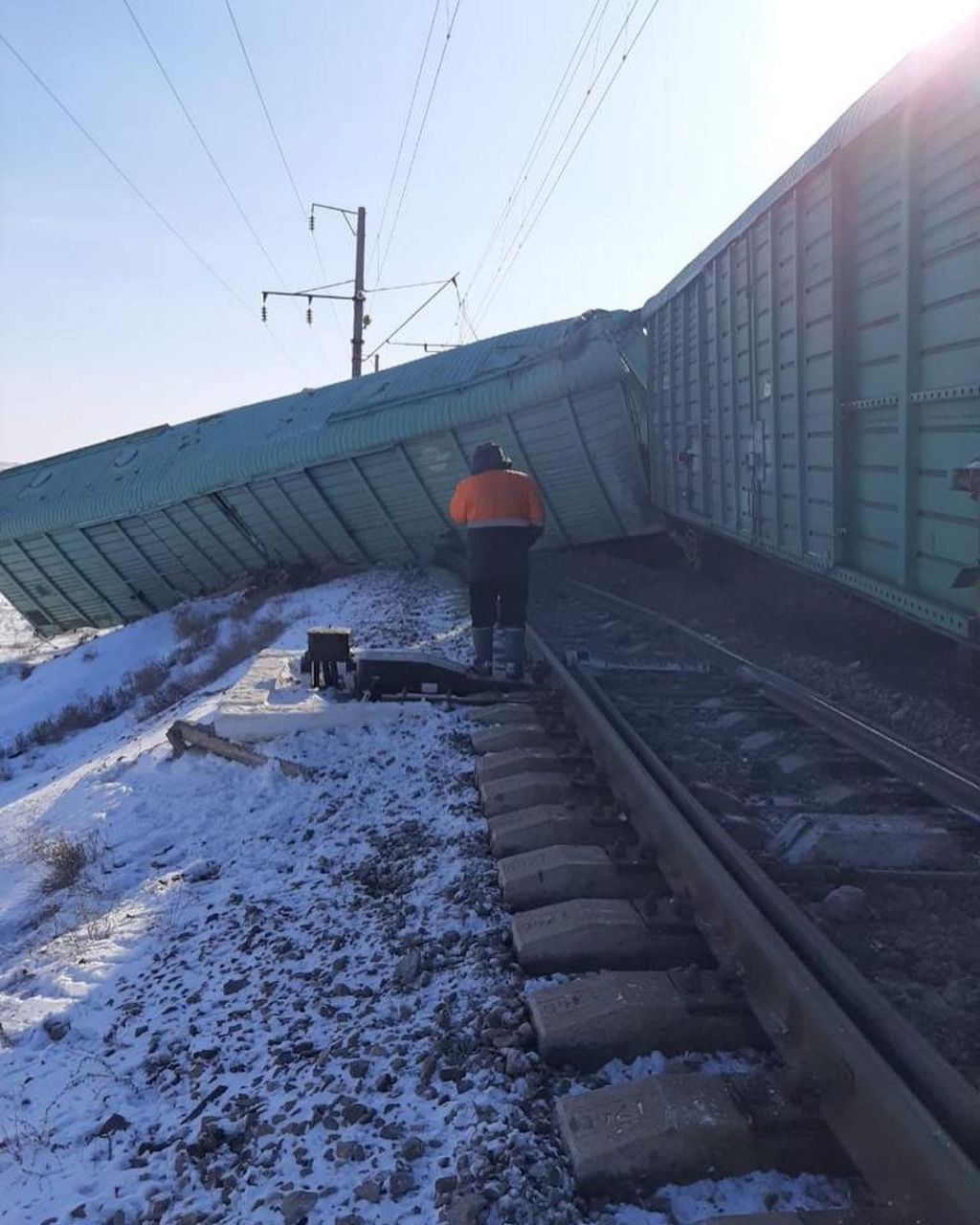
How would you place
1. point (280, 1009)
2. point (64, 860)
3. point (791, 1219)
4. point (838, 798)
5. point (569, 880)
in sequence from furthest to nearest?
1. point (64, 860)
2. point (838, 798)
3. point (569, 880)
4. point (280, 1009)
5. point (791, 1219)

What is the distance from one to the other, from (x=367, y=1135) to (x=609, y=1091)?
2.05 feet

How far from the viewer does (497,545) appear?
7.57 meters

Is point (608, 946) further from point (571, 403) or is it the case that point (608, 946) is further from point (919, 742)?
point (571, 403)

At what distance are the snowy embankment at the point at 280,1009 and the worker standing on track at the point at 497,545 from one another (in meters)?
1.47

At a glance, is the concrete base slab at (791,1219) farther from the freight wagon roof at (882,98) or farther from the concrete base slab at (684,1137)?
the freight wagon roof at (882,98)

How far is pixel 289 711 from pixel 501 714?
134 cm

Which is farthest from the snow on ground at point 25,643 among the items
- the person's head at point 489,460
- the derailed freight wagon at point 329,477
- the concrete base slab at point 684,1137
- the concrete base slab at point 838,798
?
the concrete base slab at point 684,1137

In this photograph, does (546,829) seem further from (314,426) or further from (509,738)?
(314,426)

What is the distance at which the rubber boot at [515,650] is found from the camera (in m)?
7.36

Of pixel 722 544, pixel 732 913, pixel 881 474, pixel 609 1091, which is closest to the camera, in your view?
pixel 609 1091

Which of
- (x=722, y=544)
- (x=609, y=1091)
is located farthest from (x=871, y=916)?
(x=722, y=544)

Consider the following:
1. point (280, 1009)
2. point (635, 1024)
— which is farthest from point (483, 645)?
point (635, 1024)

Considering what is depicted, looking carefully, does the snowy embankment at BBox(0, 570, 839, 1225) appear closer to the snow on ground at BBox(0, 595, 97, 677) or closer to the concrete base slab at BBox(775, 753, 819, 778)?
the concrete base slab at BBox(775, 753, 819, 778)

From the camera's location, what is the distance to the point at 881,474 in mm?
5555
